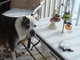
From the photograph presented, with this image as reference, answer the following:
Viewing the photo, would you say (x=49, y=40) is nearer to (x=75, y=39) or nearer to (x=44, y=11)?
(x=75, y=39)

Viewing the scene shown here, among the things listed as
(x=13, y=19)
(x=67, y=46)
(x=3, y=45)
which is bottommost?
(x=3, y=45)

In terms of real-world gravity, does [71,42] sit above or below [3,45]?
above

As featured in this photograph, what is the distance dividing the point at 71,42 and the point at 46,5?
1.22 metres

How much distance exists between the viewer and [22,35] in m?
1.81

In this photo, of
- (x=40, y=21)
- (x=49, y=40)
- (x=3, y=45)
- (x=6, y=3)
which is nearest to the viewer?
(x=49, y=40)

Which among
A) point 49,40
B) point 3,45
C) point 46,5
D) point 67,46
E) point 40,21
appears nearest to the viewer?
point 67,46

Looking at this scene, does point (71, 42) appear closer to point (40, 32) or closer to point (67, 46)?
point (67, 46)

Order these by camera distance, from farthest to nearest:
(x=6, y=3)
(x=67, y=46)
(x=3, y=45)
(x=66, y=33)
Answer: (x=6, y=3)
(x=3, y=45)
(x=66, y=33)
(x=67, y=46)

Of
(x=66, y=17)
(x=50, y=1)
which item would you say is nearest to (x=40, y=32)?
(x=66, y=17)

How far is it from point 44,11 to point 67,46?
1.30 meters

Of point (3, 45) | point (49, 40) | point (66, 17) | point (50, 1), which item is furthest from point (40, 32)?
point (50, 1)

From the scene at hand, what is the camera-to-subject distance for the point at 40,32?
1.78 meters

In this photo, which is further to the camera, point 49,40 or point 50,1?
point 50,1

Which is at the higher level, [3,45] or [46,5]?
[46,5]
